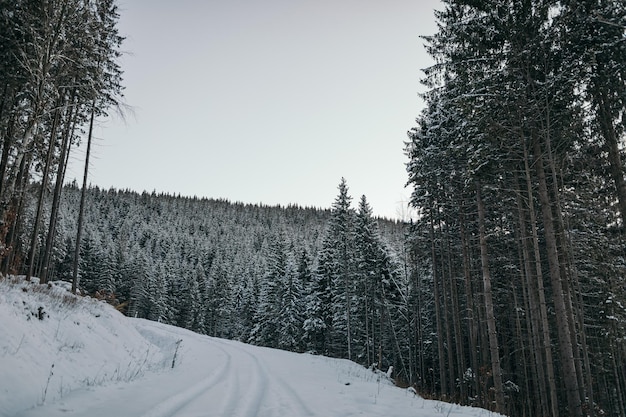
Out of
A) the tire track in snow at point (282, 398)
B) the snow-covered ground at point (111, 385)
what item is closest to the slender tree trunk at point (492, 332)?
the snow-covered ground at point (111, 385)

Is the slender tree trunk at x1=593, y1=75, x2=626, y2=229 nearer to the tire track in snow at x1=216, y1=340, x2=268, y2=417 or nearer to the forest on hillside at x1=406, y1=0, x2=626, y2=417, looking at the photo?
the forest on hillside at x1=406, y1=0, x2=626, y2=417

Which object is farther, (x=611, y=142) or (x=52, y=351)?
(x=611, y=142)

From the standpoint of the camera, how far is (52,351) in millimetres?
7238

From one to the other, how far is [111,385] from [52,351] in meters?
1.38

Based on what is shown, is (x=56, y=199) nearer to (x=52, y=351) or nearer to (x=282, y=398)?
(x=52, y=351)

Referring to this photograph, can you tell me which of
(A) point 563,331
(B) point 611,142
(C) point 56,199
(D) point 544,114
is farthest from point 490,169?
(C) point 56,199

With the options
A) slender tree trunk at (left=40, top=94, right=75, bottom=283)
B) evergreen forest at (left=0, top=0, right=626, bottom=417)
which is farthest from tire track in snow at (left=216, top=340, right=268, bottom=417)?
slender tree trunk at (left=40, top=94, right=75, bottom=283)

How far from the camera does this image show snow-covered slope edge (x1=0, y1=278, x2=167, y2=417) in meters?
5.43

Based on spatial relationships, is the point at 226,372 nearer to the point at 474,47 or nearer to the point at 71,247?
the point at 474,47

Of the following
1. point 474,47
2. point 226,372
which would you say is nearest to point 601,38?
point 474,47

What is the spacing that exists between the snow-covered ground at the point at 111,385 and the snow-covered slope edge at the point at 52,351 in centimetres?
2

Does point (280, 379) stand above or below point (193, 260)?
below

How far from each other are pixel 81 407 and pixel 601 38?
15551 millimetres

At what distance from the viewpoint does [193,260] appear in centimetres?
10938
